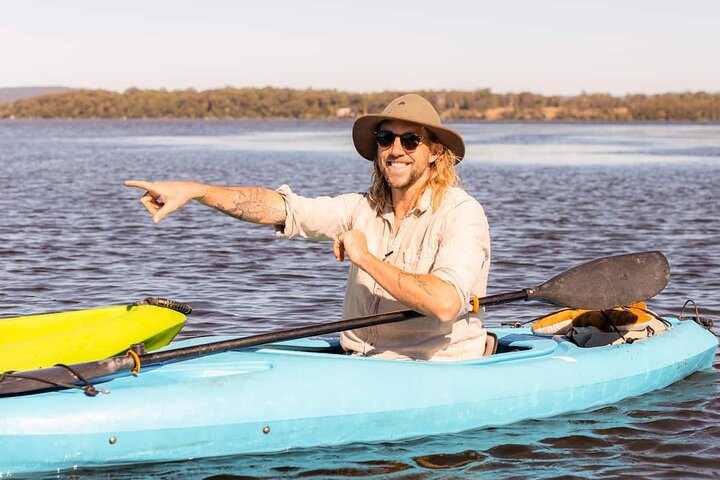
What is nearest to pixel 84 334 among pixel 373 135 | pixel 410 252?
pixel 410 252

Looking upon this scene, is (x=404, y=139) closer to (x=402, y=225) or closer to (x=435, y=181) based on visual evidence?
(x=435, y=181)

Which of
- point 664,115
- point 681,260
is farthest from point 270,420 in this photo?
point 664,115

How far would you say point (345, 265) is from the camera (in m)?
12.5

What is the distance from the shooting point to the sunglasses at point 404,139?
5.99 metres

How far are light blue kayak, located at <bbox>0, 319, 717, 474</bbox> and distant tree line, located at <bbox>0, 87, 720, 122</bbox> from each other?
98.0 metres

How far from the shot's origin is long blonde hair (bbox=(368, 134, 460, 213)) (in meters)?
6.08

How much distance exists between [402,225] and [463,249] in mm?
430

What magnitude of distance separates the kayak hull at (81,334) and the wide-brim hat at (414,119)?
137 cm

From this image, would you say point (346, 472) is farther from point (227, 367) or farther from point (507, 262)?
point (507, 262)

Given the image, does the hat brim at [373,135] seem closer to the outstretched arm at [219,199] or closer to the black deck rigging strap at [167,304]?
the outstretched arm at [219,199]

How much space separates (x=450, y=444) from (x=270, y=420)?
3.18 feet

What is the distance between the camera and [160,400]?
5621 mm

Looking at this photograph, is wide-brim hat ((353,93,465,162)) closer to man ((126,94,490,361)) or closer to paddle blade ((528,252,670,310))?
man ((126,94,490,361))

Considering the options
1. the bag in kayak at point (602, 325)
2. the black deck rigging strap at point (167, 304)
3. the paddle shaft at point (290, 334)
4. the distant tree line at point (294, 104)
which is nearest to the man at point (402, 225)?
the paddle shaft at point (290, 334)
